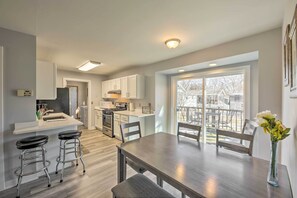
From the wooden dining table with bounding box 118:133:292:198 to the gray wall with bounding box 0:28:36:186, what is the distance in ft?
5.88

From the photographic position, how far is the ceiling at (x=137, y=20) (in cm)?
149

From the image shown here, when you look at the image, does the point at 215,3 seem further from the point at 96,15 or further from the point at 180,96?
the point at 180,96

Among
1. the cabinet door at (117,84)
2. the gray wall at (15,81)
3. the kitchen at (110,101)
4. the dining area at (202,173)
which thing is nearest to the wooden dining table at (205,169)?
the dining area at (202,173)

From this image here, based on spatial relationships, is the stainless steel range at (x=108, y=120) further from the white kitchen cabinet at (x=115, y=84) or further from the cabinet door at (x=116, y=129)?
the white kitchen cabinet at (x=115, y=84)

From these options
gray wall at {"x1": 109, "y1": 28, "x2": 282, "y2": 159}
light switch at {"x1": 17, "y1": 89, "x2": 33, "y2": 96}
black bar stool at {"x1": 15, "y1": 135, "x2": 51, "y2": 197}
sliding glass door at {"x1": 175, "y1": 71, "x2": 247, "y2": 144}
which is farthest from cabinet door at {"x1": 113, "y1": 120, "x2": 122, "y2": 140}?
gray wall at {"x1": 109, "y1": 28, "x2": 282, "y2": 159}

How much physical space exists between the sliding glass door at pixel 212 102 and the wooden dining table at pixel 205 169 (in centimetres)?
186

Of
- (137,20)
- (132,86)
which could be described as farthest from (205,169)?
(132,86)

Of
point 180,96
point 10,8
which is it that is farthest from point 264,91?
point 10,8

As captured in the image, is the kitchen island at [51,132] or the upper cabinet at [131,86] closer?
the kitchen island at [51,132]

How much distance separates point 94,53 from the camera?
3131 mm

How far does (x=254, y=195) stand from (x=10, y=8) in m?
2.90

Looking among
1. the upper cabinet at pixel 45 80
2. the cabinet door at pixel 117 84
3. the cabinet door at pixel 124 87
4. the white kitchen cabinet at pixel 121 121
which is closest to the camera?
the upper cabinet at pixel 45 80

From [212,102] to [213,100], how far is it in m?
0.06

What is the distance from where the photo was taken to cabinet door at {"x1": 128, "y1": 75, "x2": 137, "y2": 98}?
13.8ft
